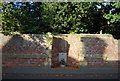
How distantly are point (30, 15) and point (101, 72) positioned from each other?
8922 millimetres

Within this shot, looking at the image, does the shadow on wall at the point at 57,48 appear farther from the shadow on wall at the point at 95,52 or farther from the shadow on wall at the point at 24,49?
the shadow on wall at the point at 95,52

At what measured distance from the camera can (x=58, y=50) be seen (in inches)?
315

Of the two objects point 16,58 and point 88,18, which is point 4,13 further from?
point 88,18

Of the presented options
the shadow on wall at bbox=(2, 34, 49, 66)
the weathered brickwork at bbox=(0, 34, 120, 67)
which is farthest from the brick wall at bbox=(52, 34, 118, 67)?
the shadow on wall at bbox=(2, 34, 49, 66)

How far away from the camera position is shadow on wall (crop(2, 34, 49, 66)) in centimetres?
708

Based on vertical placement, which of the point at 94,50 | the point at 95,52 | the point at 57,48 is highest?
the point at 57,48

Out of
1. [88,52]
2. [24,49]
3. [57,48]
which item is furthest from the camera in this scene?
[57,48]

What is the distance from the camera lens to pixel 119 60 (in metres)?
7.67

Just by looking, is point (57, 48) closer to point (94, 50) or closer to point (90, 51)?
point (90, 51)

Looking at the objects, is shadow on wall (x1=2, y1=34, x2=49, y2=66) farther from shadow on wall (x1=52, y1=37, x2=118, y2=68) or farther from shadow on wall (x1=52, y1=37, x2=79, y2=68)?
shadow on wall (x1=52, y1=37, x2=118, y2=68)

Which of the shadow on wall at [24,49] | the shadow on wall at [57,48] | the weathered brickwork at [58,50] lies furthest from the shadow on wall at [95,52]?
the shadow on wall at [24,49]

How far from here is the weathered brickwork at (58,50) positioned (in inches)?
281

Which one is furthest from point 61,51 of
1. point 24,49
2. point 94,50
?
point 24,49

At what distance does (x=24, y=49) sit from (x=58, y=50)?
7.23 ft
